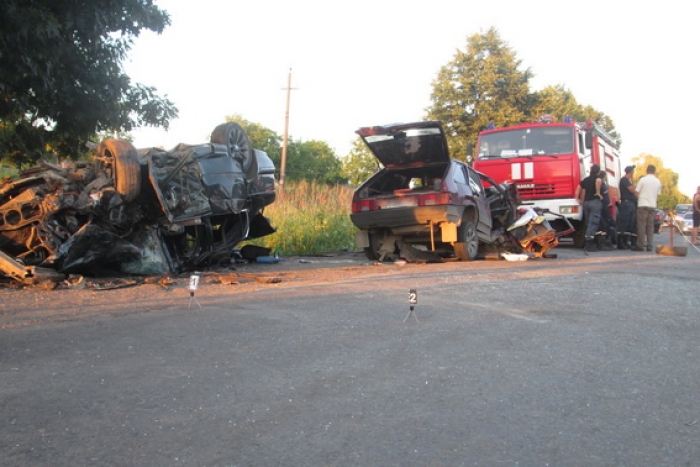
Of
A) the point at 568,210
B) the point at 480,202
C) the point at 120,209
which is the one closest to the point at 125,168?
the point at 120,209

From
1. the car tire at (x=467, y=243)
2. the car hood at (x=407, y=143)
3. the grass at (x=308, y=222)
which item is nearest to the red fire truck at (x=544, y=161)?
the grass at (x=308, y=222)

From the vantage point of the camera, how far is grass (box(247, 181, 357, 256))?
1571 centimetres

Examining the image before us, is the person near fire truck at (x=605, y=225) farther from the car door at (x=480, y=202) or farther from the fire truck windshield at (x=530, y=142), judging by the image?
the car door at (x=480, y=202)

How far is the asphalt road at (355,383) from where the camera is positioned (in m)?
2.99

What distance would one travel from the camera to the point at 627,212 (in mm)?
16453

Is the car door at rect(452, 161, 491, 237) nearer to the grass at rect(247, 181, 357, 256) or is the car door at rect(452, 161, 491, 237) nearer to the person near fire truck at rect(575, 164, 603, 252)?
the person near fire truck at rect(575, 164, 603, 252)

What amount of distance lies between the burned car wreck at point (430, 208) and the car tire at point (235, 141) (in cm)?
188

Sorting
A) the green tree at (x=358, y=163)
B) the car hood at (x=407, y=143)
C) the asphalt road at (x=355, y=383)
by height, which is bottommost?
the asphalt road at (x=355, y=383)

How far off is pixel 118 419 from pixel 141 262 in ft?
19.4

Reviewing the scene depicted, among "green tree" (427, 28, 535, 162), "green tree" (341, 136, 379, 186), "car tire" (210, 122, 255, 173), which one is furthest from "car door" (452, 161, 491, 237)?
"green tree" (427, 28, 535, 162)

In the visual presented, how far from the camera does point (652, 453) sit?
2996 mm

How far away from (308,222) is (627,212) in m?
7.89

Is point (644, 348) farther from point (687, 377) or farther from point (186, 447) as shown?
point (186, 447)

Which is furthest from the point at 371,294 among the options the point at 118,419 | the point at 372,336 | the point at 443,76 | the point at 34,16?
the point at 443,76
